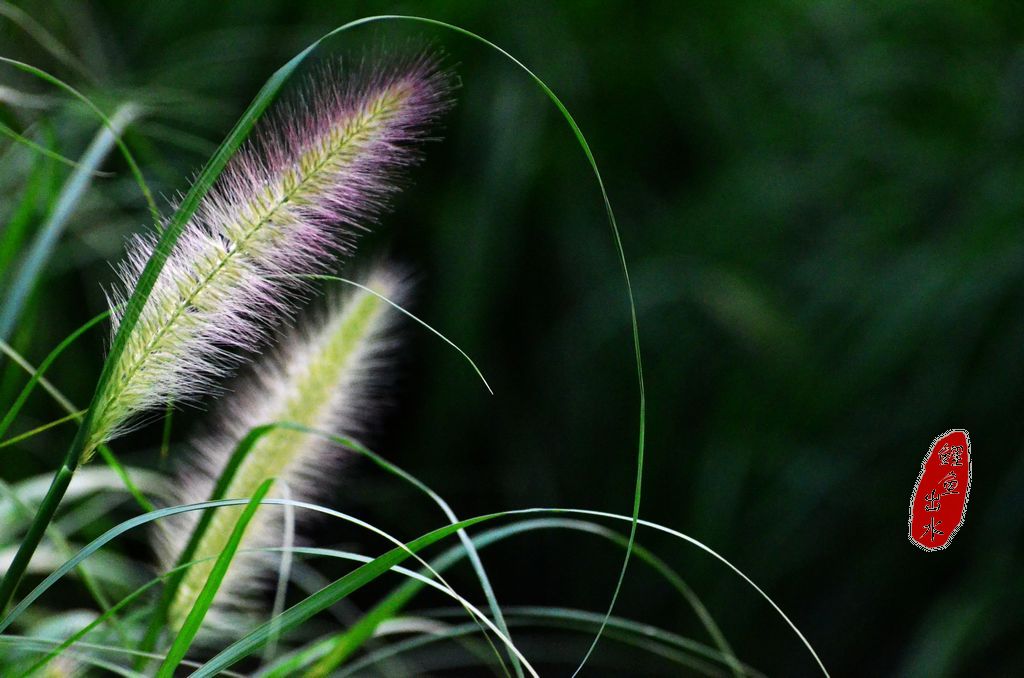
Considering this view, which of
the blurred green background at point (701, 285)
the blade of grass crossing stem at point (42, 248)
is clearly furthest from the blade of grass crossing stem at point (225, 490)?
the blurred green background at point (701, 285)

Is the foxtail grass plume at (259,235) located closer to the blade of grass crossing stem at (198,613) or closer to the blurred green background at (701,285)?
the blade of grass crossing stem at (198,613)

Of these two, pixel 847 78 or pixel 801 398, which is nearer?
pixel 801 398

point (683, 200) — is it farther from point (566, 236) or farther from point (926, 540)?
point (926, 540)

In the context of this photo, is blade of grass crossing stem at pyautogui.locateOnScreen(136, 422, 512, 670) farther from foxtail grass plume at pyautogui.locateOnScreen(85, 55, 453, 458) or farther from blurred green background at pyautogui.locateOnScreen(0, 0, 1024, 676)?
blurred green background at pyautogui.locateOnScreen(0, 0, 1024, 676)

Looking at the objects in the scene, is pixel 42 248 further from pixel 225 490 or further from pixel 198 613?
pixel 198 613

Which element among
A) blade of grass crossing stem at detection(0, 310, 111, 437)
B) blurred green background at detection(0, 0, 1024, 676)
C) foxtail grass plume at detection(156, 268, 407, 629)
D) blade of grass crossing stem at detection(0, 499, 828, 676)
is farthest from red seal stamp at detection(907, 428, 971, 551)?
blurred green background at detection(0, 0, 1024, 676)

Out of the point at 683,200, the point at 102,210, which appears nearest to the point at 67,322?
the point at 102,210

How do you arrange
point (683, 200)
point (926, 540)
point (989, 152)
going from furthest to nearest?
point (683, 200) → point (989, 152) → point (926, 540)

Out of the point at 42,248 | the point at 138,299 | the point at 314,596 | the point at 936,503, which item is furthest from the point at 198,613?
the point at 936,503
